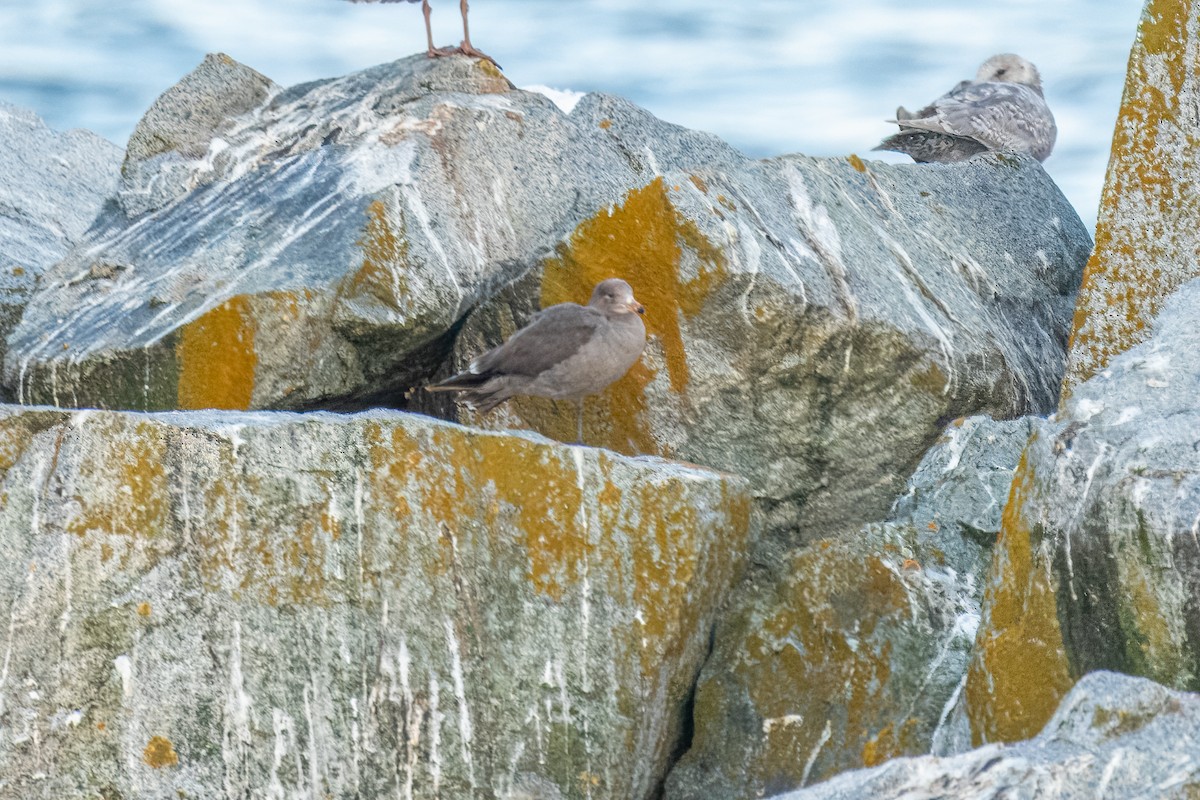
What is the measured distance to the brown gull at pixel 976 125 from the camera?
980cm

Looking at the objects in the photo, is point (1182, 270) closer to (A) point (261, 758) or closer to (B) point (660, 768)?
(B) point (660, 768)

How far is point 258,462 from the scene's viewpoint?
4.65 metres

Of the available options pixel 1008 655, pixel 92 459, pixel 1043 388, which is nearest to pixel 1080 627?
pixel 1008 655

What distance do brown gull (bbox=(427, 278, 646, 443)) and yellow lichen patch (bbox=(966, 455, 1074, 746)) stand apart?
2077mm

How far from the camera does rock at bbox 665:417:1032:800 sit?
4.76 metres

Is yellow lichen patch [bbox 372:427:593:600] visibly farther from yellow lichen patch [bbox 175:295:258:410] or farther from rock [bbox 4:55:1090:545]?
yellow lichen patch [bbox 175:295:258:410]

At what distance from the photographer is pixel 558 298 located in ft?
21.6

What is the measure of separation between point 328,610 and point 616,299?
6.48 ft

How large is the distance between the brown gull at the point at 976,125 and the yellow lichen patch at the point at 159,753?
6.74 metres

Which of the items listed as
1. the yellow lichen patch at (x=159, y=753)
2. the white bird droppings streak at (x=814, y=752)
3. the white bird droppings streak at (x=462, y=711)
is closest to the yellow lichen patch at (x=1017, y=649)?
the white bird droppings streak at (x=814, y=752)


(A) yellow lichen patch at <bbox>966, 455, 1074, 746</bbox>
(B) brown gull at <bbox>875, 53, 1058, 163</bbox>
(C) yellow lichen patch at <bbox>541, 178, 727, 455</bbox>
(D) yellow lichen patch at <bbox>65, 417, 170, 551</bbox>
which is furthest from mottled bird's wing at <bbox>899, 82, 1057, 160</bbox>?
(D) yellow lichen patch at <bbox>65, 417, 170, 551</bbox>

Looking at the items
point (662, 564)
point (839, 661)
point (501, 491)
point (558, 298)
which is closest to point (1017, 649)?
point (839, 661)

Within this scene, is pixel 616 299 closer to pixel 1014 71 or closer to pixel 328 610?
pixel 328 610

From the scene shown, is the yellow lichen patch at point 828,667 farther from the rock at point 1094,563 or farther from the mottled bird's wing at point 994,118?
the mottled bird's wing at point 994,118
